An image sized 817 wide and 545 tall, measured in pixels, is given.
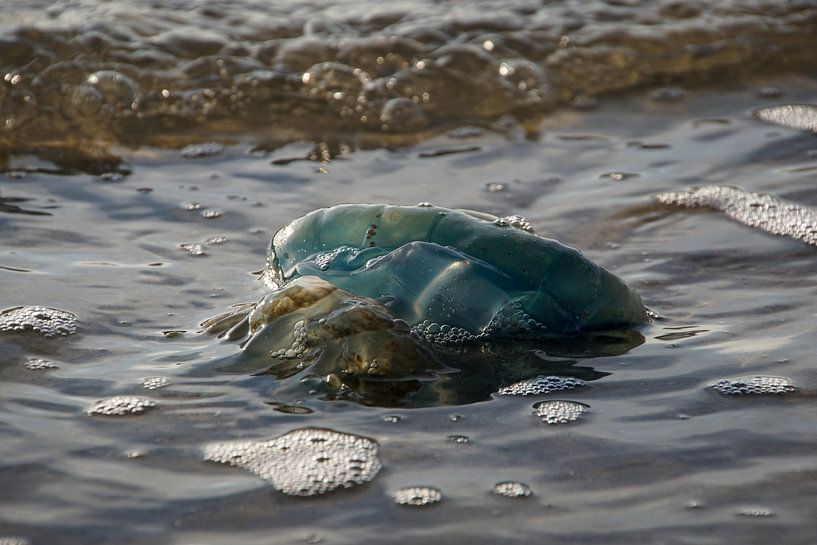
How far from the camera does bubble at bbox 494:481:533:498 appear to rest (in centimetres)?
218

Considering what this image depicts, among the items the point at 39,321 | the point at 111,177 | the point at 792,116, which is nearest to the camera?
the point at 39,321

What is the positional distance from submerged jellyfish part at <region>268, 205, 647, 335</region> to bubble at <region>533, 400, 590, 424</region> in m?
0.37

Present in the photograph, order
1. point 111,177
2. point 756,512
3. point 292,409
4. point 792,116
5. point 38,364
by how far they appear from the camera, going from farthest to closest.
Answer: point 792,116 → point 111,177 → point 38,364 → point 292,409 → point 756,512

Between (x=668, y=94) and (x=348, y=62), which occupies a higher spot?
(x=348, y=62)

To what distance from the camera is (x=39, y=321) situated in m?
2.98

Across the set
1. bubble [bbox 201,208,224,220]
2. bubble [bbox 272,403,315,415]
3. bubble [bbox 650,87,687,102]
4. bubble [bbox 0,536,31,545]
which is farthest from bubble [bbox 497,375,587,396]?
bubble [bbox 650,87,687,102]

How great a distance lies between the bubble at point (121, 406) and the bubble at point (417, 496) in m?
0.71

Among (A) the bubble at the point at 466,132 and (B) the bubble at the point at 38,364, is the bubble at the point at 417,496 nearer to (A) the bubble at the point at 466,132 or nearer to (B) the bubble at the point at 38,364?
(B) the bubble at the point at 38,364

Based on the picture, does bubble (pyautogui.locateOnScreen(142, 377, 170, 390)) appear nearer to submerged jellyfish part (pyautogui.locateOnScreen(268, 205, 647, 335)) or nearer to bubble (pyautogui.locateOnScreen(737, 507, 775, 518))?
submerged jellyfish part (pyautogui.locateOnScreen(268, 205, 647, 335))

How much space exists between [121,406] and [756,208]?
8.41 feet

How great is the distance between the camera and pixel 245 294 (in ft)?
10.8

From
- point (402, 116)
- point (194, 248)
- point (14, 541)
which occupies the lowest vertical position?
point (14, 541)

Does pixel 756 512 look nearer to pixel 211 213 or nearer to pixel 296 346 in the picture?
pixel 296 346

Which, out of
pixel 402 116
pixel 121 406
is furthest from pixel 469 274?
pixel 402 116
